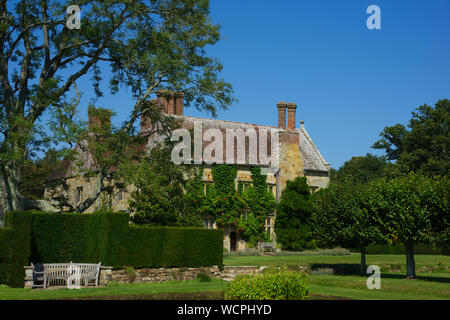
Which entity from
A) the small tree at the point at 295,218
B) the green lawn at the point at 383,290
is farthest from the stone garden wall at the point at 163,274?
the small tree at the point at 295,218

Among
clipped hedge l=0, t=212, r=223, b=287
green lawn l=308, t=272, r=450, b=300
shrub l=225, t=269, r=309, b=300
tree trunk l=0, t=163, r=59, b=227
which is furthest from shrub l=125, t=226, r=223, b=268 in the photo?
shrub l=225, t=269, r=309, b=300

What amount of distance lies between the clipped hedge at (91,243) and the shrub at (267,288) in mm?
8880

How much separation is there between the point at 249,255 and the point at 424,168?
23.9m

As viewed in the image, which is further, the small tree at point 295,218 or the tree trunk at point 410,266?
the small tree at point 295,218

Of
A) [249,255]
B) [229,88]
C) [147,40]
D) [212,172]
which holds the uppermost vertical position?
[147,40]

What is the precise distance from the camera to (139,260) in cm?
2388

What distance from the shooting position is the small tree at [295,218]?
43.6m

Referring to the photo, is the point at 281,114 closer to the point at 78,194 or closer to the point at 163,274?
the point at 78,194

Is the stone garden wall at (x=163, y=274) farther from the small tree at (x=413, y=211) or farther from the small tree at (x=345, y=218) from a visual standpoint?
the small tree at (x=413, y=211)

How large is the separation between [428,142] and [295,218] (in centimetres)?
2070
